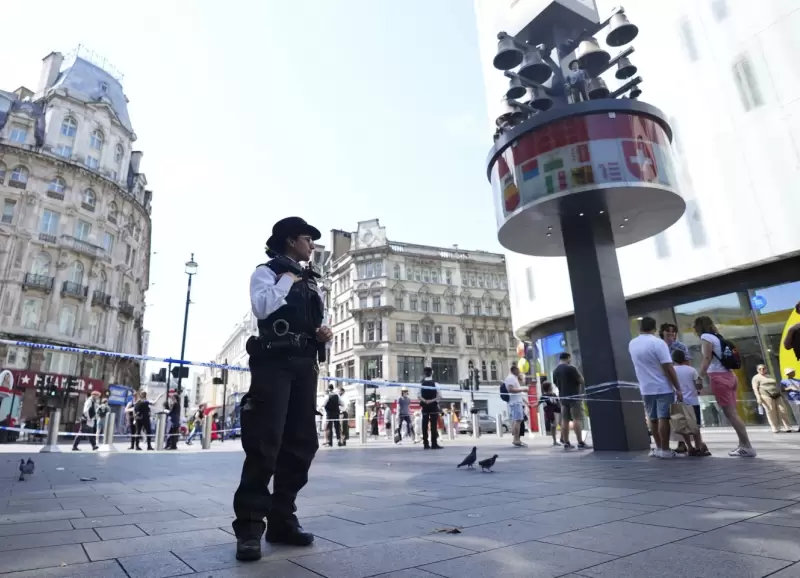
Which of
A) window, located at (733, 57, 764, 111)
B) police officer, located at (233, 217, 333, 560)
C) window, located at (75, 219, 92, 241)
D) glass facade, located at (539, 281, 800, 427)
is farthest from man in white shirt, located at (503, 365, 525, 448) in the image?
window, located at (75, 219, 92, 241)

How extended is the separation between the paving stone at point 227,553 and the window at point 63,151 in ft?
140

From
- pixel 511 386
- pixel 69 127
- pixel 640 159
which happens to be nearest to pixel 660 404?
pixel 640 159

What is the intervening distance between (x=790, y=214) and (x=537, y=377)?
12786 mm

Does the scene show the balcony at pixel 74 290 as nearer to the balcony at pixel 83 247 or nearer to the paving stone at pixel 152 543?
the balcony at pixel 83 247

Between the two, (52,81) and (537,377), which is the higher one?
(52,81)

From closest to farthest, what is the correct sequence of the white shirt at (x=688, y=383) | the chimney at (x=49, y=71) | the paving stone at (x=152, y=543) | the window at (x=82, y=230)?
the paving stone at (x=152, y=543)
the white shirt at (x=688, y=383)
the window at (x=82, y=230)
the chimney at (x=49, y=71)

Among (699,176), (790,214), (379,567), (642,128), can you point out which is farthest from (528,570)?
(699,176)

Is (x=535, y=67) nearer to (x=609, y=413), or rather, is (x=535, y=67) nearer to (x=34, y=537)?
(x=609, y=413)

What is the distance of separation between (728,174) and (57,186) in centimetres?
4176

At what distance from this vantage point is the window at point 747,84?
50.2ft

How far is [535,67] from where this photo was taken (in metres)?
→ 10.2

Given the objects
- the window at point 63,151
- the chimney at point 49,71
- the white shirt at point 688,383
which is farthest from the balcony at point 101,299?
the white shirt at point 688,383

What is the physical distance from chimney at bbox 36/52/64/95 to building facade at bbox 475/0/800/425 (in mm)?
42017

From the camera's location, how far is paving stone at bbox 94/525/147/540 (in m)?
2.98
